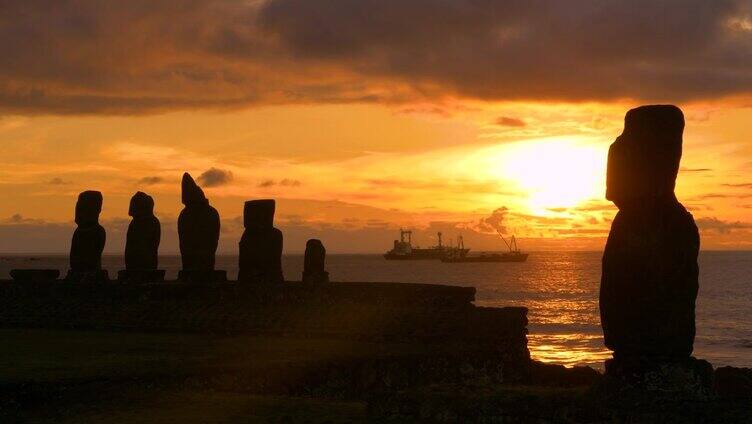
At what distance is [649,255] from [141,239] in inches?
843

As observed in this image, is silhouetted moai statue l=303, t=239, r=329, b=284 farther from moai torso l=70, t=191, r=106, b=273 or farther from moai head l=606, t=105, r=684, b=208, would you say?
moai head l=606, t=105, r=684, b=208

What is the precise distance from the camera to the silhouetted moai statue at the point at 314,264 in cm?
3005

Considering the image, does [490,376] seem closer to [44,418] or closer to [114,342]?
[114,342]

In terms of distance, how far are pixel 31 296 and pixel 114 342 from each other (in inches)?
378

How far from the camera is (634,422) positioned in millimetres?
11305

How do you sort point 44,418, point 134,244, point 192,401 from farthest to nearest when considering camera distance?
point 134,244
point 192,401
point 44,418

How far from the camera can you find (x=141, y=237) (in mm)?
30453

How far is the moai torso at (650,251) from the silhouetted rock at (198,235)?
18514 mm

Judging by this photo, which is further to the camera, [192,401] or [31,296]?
[31,296]

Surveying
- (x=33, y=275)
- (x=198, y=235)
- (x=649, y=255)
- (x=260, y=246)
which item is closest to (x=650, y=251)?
(x=649, y=255)

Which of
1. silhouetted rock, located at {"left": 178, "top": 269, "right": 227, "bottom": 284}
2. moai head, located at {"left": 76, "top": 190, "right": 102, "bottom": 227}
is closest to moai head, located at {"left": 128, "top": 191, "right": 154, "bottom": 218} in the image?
moai head, located at {"left": 76, "top": 190, "right": 102, "bottom": 227}

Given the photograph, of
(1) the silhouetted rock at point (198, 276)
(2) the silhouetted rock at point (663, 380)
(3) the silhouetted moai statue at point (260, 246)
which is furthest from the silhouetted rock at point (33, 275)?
(2) the silhouetted rock at point (663, 380)

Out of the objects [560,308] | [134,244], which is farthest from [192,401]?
[560,308]

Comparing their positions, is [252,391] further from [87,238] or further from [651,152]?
[87,238]
